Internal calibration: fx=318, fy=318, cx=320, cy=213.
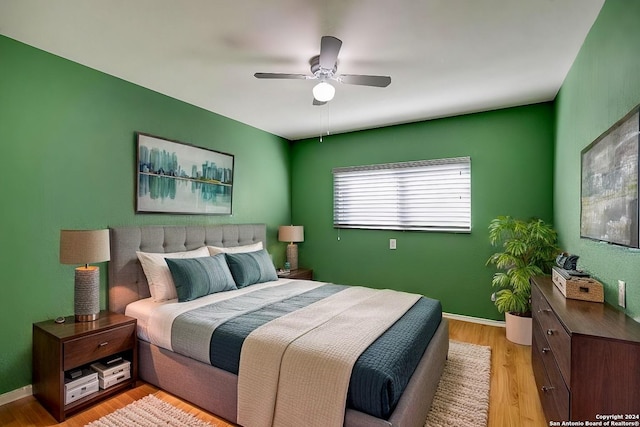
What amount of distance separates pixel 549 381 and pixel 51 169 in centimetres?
383

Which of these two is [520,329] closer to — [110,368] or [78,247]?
[110,368]

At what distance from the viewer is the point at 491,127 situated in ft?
12.8

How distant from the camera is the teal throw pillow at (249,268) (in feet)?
11.1

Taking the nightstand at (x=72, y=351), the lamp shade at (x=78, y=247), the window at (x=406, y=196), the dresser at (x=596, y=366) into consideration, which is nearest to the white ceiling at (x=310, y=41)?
the window at (x=406, y=196)

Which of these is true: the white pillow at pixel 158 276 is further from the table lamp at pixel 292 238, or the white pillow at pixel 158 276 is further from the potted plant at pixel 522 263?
the potted plant at pixel 522 263

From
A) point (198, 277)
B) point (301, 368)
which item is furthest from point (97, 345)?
point (301, 368)

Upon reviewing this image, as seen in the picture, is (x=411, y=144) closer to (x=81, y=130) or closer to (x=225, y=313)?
(x=225, y=313)

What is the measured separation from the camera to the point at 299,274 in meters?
4.66

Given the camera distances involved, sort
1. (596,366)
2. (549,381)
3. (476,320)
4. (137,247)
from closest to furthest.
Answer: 1. (596,366)
2. (549,381)
3. (137,247)
4. (476,320)

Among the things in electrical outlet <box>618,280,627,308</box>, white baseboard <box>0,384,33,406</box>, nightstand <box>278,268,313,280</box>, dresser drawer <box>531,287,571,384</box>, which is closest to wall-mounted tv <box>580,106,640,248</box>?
electrical outlet <box>618,280,627,308</box>

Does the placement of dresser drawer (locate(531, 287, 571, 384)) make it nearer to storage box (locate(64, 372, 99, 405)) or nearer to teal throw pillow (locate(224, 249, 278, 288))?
teal throw pillow (locate(224, 249, 278, 288))

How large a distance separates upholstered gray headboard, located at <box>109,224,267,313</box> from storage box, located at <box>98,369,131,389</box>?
58cm

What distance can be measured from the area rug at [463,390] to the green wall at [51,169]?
287 cm

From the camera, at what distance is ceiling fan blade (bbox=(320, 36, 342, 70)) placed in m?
1.97
